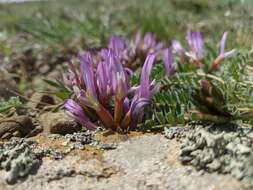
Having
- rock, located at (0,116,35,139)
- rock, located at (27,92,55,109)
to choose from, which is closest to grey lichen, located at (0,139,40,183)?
rock, located at (0,116,35,139)

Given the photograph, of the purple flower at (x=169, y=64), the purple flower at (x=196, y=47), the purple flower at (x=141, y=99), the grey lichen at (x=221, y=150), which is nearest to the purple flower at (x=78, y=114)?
the purple flower at (x=141, y=99)

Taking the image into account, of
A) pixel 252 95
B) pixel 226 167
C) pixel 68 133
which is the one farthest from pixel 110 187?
pixel 252 95

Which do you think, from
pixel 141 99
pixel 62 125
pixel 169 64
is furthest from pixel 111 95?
pixel 169 64

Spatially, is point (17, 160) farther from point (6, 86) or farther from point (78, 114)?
point (6, 86)

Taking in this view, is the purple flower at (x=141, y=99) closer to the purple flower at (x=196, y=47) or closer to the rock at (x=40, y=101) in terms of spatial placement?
the rock at (x=40, y=101)

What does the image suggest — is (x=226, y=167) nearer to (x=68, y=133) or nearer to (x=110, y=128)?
(x=110, y=128)

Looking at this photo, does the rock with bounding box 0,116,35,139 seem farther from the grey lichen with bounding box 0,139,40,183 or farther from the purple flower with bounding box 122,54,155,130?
the purple flower with bounding box 122,54,155,130
